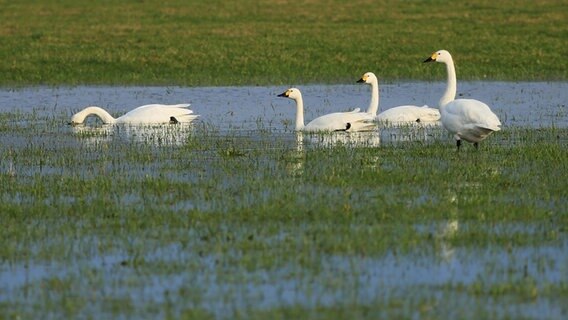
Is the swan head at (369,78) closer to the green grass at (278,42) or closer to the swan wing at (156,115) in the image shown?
the swan wing at (156,115)

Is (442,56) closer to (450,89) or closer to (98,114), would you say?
(450,89)

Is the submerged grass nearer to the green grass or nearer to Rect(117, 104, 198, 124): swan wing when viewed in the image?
Rect(117, 104, 198, 124): swan wing

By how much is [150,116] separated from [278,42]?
14.4 metres

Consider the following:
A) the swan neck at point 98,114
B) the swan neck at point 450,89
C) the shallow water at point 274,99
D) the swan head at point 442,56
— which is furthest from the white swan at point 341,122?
the swan neck at point 98,114

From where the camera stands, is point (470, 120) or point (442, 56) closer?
point (470, 120)

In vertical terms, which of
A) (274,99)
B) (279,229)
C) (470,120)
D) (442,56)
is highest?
(274,99)

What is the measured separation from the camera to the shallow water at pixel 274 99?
21.4 m

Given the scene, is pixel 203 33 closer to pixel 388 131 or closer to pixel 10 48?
pixel 10 48

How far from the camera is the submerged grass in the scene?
8.37 metres

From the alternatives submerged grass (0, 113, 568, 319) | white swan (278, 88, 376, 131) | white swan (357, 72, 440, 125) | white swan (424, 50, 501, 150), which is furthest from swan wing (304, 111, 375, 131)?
white swan (424, 50, 501, 150)

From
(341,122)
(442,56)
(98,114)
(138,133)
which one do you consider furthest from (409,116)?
(98,114)

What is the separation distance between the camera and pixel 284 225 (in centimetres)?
1076

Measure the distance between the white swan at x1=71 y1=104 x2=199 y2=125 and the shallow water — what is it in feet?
1.62

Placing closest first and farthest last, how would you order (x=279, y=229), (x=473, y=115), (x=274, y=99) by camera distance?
(x=279, y=229) < (x=473, y=115) < (x=274, y=99)
